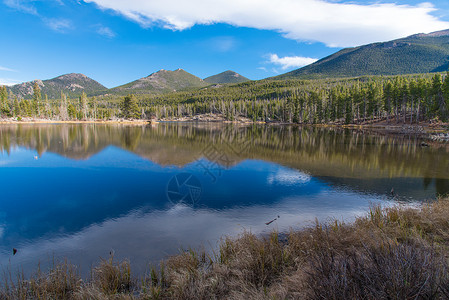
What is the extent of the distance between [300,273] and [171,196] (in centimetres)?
1116

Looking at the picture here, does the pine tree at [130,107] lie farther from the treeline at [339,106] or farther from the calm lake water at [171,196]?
the calm lake water at [171,196]

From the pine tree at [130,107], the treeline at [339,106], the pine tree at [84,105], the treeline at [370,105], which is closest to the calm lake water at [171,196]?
the treeline at [370,105]

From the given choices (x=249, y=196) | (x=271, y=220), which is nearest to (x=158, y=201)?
(x=249, y=196)

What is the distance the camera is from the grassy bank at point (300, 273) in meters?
→ 4.05

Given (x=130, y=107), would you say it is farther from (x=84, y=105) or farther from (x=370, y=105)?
(x=370, y=105)

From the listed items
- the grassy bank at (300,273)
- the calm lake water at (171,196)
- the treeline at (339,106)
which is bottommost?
the calm lake water at (171,196)

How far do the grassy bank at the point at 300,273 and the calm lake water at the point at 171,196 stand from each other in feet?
5.89

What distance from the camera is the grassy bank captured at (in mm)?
4055

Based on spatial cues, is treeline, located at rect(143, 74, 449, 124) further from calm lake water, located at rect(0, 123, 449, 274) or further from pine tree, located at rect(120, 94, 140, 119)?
pine tree, located at rect(120, 94, 140, 119)

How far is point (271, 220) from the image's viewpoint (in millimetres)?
11938

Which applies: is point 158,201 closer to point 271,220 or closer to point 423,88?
point 271,220

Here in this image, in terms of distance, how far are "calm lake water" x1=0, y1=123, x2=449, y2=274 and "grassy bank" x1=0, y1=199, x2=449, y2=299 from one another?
1.79 meters

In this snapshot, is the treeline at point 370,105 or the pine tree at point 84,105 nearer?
the treeline at point 370,105

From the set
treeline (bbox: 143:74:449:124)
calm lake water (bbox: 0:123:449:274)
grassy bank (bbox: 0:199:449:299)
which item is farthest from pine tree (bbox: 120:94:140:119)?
grassy bank (bbox: 0:199:449:299)
